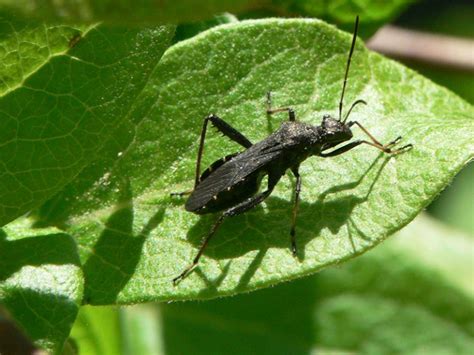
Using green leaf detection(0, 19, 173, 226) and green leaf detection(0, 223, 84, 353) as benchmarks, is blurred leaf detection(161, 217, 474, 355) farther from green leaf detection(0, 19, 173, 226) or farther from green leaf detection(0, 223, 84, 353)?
green leaf detection(0, 19, 173, 226)

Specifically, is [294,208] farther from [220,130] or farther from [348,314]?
[348,314]

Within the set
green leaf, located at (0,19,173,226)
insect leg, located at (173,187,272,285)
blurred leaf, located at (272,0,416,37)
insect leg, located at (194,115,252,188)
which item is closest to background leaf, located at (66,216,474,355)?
insect leg, located at (173,187,272,285)

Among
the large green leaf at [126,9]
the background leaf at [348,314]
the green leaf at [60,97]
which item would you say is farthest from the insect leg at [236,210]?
the large green leaf at [126,9]

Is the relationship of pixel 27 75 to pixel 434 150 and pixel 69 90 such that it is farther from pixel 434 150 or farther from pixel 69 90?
pixel 434 150

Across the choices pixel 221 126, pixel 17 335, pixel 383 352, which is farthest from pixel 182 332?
pixel 17 335

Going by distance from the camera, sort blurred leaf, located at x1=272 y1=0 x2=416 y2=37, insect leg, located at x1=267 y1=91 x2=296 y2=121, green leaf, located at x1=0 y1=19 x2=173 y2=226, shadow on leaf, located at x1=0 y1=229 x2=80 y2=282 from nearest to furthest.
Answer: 1. green leaf, located at x1=0 y1=19 x2=173 y2=226
2. shadow on leaf, located at x1=0 y1=229 x2=80 y2=282
3. insect leg, located at x1=267 y1=91 x2=296 y2=121
4. blurred leaf, located at x1=272 y1=0 x2=416 y2=37

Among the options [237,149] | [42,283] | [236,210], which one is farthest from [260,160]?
[42,283]

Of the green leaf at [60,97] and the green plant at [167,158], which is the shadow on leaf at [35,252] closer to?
the green plant at [167,158]

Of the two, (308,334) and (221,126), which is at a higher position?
(221,126)
